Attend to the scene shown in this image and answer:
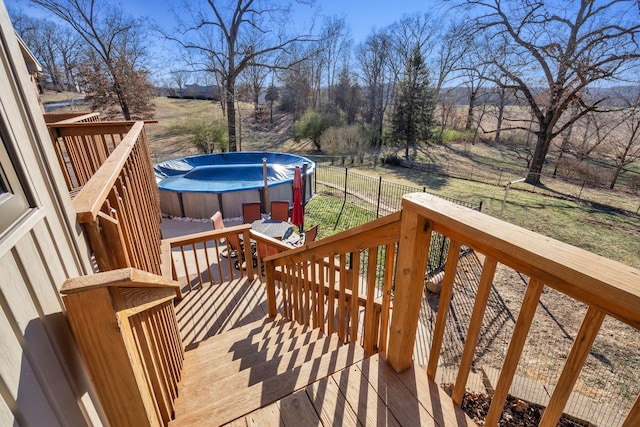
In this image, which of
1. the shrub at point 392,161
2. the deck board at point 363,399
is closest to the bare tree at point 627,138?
the shrub at point 392,161

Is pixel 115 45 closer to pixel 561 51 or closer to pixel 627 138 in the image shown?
pixel 561 51

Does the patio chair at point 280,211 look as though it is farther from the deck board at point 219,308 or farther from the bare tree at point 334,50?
the bare tree at point 334,50

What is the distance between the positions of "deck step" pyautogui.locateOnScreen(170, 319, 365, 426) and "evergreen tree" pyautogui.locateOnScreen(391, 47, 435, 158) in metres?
21.4

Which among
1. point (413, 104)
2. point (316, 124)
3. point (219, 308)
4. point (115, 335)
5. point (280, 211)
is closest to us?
point (115, 335)

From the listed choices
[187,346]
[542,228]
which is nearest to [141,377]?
[187,346]

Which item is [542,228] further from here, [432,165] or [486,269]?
[432,165]

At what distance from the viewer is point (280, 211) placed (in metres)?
8.18

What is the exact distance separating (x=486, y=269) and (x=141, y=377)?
1322 mm

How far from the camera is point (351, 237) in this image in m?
1.71

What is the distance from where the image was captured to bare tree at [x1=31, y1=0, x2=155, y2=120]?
51.2ft

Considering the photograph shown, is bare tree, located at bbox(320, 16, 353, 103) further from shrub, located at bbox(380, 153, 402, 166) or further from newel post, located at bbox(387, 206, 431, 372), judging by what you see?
newel post, located at bbox(387, 206, 431, 372)

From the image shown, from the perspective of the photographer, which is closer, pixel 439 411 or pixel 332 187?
pixel 439 411

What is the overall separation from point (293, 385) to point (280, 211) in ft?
21.6

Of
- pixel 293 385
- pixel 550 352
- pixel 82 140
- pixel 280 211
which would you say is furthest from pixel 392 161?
pixel 293 385
